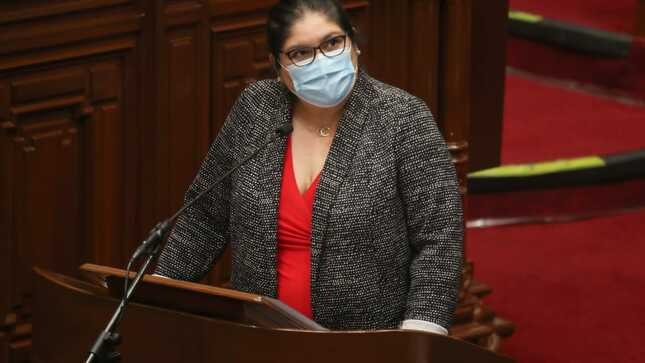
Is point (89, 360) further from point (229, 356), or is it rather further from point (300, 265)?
point (300, 265)

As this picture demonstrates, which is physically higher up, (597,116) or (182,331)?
(597,116)

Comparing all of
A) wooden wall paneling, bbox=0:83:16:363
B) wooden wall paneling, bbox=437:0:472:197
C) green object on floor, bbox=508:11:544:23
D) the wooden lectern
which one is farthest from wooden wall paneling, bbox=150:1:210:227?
green object on floor, bbox=508:11:544:23

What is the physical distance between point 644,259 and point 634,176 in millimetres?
545

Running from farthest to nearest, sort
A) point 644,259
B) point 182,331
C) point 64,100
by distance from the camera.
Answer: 1. point 644,259
2. point 64,100
3. point 182,331

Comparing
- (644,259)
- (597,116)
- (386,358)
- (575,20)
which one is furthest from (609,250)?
(386,358)

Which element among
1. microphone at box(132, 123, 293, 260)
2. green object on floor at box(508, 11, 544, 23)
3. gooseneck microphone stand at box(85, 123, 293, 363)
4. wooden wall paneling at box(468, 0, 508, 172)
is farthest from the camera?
green object on floor at box(508, 11, 544, 23)

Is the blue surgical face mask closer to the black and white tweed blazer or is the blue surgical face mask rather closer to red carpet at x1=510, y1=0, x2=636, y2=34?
the black and white tweed blazer

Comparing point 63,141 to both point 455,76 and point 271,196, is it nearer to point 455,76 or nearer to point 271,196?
point 271,196

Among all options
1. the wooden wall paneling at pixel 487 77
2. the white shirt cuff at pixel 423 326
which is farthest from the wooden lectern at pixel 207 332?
the wooden wall paneling at pixel 487 77

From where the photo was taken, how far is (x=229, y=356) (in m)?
2.25

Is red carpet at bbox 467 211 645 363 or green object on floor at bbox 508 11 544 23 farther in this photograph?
green object on floor at bbox 508 11 544 23

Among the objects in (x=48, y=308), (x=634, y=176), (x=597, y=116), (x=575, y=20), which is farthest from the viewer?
(x=575, y=20)

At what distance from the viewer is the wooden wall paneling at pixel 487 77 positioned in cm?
385

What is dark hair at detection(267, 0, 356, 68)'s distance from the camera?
2.49 m
